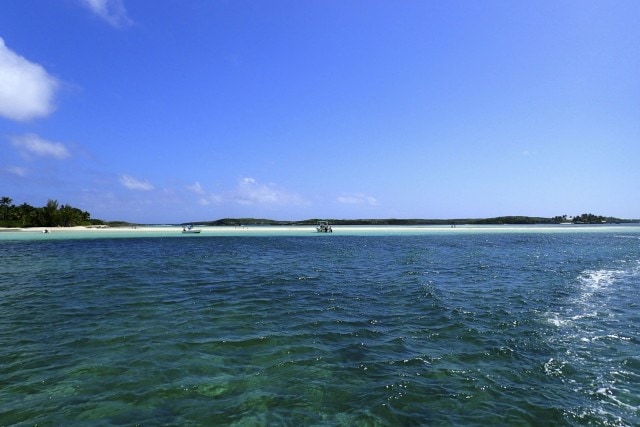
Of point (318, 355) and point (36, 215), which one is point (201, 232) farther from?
point (318, 355)

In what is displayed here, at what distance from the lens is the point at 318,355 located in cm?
986

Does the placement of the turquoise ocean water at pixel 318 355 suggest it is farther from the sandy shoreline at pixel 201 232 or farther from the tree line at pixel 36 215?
the tree line at pixel 36 215

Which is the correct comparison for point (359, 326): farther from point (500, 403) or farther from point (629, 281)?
point (629, 281)

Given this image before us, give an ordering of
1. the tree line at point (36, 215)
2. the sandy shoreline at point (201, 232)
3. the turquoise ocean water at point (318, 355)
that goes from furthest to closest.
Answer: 1. the tree line at point (36, 215)
2. the sandy shoreline at point (201, 232)
3. the turquoise ocean water at point (318, 355)

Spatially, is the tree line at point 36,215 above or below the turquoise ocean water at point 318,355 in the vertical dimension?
above

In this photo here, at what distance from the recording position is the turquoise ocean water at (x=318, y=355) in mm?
6902

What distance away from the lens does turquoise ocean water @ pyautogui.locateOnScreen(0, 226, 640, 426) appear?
6.90 m

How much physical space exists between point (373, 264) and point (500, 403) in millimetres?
24970

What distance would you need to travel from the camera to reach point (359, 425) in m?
6.49

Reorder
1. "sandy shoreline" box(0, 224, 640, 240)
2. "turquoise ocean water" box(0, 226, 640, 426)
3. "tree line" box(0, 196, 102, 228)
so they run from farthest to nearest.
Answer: "tree line" box(0, 196, 102, 228) → "sandy shoreline" box(0, 224, 640, 240) → "turquoise ocean water" box(0, 226, 640, 426)

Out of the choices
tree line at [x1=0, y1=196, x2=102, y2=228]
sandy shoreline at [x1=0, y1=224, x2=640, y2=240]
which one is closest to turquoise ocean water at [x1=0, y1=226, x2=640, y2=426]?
sandy shoreline at [x1=0, y1=224, x2=640, y2=240]

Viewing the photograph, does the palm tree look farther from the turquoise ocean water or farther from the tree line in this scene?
the turquoise ocean water

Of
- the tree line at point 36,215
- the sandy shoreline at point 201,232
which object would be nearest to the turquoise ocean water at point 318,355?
the sandy shoreline at point 201,232

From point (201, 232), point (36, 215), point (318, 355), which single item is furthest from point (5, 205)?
point (318, 355)
